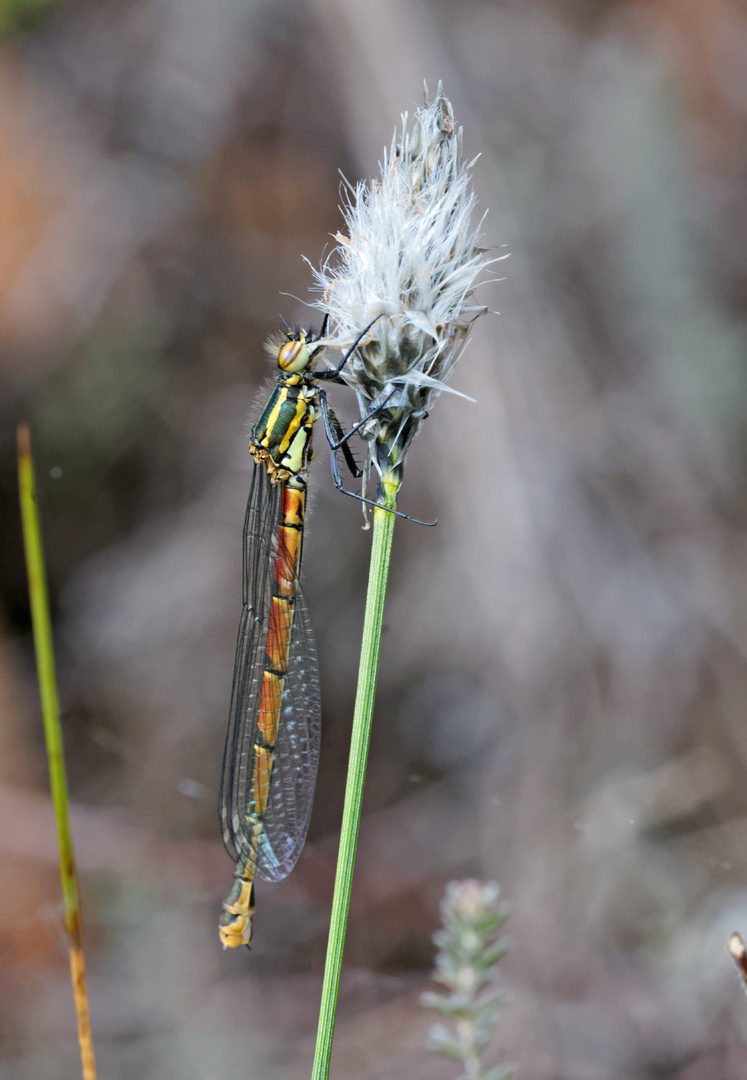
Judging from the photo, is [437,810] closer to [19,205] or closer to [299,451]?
[299,451]

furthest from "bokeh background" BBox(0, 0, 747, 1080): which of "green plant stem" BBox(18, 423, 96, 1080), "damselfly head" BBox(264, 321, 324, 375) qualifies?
"green plant stem" BBox(18, 423, 96, 1080)

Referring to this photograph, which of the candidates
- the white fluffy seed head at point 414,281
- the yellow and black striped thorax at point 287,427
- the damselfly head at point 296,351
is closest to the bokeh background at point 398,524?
the yellow and black striped thorax at point 287,427

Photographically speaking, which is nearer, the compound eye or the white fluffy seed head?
the white fluffy seed head

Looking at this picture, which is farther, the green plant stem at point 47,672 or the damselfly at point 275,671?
the damselfly at point 275,671

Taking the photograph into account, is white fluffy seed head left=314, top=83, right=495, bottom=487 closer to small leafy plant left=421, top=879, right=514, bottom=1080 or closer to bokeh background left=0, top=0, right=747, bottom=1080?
small leafy plant left=421, top=879, right=514, bottom=1080

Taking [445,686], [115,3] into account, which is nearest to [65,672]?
[445,686]

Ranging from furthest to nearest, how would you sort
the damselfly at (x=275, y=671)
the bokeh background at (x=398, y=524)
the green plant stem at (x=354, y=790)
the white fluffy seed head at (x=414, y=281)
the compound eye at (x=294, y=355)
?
1. the bokeh background at (x=398, y=524)
2. the damselfly at (x=275, y=671)
3. the compound eye at (x=294, y=355)
4. the white fluffy seed head at (x=414, y=281)
5. the green plant stem at (x=354, y=790)

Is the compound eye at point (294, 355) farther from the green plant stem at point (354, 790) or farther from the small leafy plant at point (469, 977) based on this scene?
the small leafy plant at point (469, 977)
